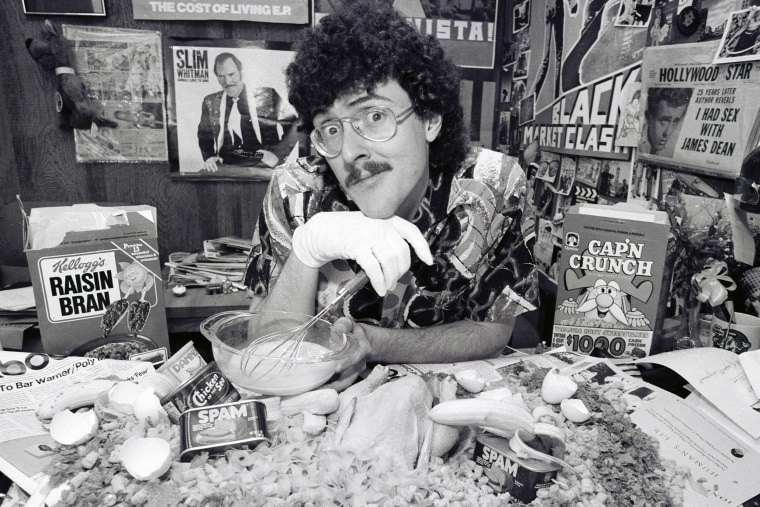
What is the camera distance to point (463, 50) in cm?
240

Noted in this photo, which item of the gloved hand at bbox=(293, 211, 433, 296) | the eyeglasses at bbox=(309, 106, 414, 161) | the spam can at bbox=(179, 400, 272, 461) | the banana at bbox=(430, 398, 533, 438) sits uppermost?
the eyeglasses at bbox=(309, 106, 414, 161)

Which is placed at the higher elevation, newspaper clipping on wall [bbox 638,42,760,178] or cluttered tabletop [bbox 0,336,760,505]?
newspaper clipping on wall [bbox 638,42,760,178]

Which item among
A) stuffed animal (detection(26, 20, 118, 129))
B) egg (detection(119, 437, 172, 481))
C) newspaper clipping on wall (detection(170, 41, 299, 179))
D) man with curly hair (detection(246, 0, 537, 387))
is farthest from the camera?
newspaper clipping on wall (detection(170, 41, 299, 179))

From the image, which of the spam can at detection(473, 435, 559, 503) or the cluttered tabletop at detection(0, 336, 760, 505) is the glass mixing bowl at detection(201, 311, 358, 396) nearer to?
the cluttered tabletop at detection(0, 336, 760, 505)

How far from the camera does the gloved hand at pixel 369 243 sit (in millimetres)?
1022

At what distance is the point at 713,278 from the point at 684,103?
1.66 ft

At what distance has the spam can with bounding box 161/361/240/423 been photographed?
0.79 m

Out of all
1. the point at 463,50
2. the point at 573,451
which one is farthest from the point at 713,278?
the point at 463,50

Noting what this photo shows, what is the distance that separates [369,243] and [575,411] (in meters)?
0.48

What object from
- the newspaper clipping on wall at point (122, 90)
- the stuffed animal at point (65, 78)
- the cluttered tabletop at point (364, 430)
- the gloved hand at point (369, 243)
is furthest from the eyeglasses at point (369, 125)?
the stuffed animal at point (65, 78)

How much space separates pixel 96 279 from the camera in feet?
4.60

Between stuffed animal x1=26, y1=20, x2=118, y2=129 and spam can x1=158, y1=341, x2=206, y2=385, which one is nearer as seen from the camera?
spam can x1=158, y1=341, x2=206, y2=385

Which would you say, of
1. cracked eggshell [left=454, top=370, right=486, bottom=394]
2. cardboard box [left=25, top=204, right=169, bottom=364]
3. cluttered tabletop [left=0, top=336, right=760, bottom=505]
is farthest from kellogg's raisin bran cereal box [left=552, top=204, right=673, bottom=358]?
cardboard box [left=25, top=204, right=169, bottom=364]

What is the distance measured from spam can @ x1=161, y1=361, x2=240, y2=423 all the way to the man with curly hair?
0.65ft
